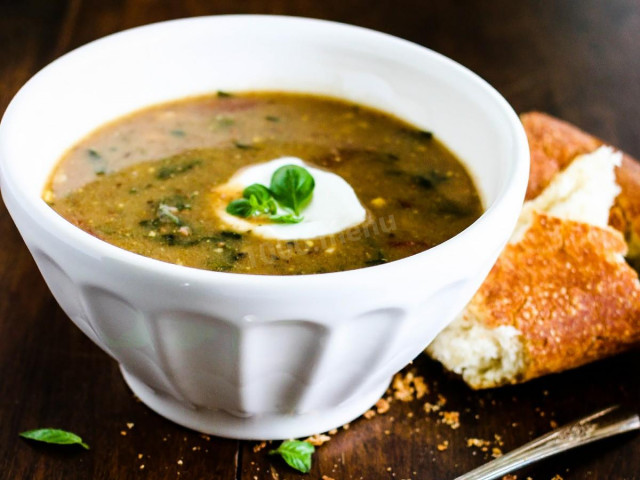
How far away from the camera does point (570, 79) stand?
3.80 meters

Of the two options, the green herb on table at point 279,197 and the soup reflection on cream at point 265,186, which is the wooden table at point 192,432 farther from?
the green herb on table at point 279,197

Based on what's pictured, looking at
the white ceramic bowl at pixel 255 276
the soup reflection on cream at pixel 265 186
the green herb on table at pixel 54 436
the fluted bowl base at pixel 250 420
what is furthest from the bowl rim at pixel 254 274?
the green herb on table at pixel 54 436

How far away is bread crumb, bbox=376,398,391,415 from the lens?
6.86 ft

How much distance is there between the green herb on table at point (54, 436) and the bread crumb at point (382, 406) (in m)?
0.69

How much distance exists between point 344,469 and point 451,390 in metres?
0.41

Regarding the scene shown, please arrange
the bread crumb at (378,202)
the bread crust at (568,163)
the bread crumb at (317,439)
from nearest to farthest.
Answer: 1. the bread crumb at (317,439)
2. the bread crumb at (378,202)
3. the bread crust at (568,163)

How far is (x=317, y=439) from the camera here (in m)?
1.99

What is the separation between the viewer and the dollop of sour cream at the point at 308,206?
1.93m

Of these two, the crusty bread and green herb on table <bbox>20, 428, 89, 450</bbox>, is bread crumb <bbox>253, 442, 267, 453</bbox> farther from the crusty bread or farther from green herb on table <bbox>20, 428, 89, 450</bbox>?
the crusty bread

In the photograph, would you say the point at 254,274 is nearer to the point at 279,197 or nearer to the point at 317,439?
the point at 279,197

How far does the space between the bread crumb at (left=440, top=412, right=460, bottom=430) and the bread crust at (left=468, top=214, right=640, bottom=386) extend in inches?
7.8

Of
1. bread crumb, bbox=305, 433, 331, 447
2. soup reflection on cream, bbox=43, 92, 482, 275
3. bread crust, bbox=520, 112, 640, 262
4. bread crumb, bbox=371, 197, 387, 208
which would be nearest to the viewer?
soup reflection on cream, bbox=43, 92, 482, 275

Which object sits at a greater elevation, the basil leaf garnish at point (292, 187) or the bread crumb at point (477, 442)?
the basil leaf garnish at point (292, 187)

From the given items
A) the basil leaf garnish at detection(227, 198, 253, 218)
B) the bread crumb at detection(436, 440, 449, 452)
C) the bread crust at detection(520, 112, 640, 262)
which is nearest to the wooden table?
the bread crumb at detection(436, 440, 449, 452)
